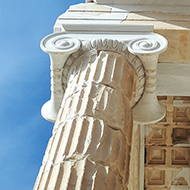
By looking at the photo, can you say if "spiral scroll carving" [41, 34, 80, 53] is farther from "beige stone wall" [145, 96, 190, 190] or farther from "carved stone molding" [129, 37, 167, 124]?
"beige stone wall" [145, 96, 190, 190]

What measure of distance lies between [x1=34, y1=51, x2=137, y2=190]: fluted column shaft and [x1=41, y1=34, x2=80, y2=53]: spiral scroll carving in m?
0.28

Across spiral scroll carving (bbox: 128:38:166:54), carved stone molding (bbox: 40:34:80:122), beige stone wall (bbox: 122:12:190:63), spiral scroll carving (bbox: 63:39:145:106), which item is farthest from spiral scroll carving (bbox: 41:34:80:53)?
beige stone wall (bbox: 122:12:190:63)

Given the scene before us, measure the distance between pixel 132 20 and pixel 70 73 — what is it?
2.46m

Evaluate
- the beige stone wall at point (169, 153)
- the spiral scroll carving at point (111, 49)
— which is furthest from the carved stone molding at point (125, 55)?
the beige stone wall at point (169, 153)

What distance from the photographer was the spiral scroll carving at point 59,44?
8477mm

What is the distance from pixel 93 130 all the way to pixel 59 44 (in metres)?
2.60

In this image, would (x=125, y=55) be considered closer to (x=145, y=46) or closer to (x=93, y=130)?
(x=145, y=46)

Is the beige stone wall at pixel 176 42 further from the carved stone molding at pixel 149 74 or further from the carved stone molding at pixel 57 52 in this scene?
the carved stone molding at pixel 57 52

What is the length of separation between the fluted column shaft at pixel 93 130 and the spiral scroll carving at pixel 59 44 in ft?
0.92

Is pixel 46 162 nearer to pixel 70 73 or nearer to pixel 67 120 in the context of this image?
pixel 67 120

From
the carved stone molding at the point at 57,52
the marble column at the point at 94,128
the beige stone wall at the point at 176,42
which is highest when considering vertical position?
the beige stone wall at the point at 176,42

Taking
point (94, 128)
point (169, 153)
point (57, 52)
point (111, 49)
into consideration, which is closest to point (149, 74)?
point (111, 49)

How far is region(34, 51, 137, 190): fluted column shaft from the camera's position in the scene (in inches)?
231

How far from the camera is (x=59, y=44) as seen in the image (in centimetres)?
862
